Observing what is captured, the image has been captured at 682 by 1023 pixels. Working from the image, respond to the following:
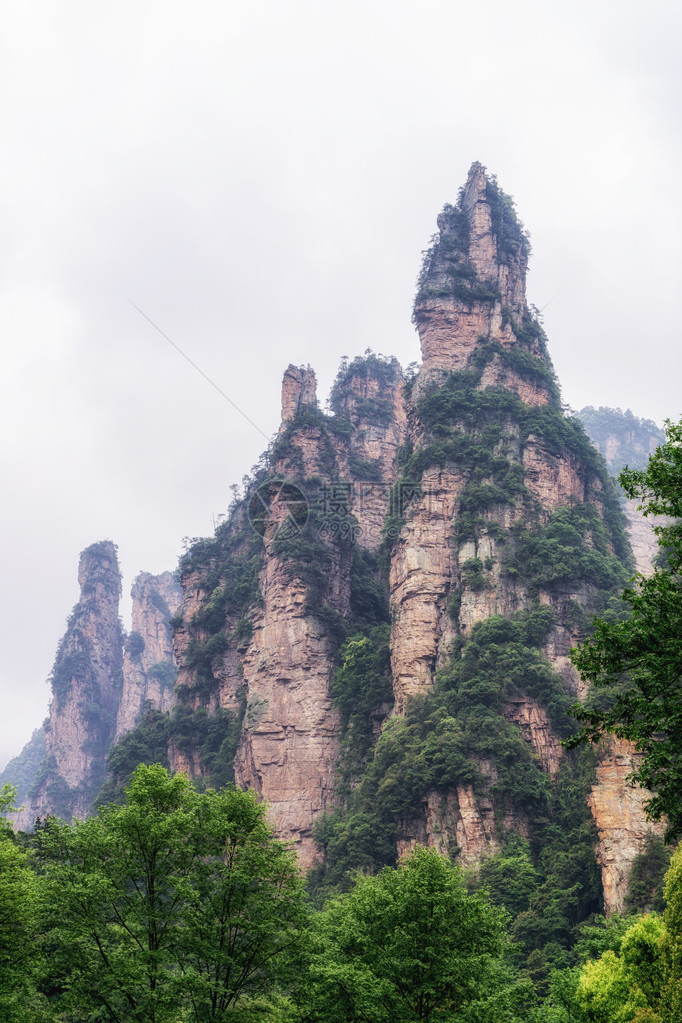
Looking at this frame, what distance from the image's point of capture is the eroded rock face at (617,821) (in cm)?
3569

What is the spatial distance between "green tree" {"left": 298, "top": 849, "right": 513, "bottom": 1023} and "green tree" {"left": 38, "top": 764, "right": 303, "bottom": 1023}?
193 centimetres

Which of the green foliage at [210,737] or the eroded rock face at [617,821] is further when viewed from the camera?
the green foliage at [210,737]

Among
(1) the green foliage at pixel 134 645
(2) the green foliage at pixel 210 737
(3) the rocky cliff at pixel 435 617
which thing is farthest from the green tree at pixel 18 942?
(1) the green foliage at pixel 134 645

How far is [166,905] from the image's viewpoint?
18.6m

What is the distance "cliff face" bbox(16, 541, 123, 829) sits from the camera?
104 meters

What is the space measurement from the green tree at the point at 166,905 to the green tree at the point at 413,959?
1927mm

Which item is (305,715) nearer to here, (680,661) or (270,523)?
(270,523)

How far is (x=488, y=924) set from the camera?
20766mm

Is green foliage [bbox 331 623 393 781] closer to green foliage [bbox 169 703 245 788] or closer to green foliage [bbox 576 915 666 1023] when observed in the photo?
green foliage [bbox 169 703 245 788]

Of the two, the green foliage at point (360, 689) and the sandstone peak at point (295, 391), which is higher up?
the sandstone peak at point (295, 391)

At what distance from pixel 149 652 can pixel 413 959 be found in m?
102

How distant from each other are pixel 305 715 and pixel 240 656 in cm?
829

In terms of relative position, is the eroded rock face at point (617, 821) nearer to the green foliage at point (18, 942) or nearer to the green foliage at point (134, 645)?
the green foliage at point (18, 942)

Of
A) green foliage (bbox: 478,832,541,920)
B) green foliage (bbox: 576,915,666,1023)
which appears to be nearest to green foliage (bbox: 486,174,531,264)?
green foliage (bbox: 478,832,541,920)
